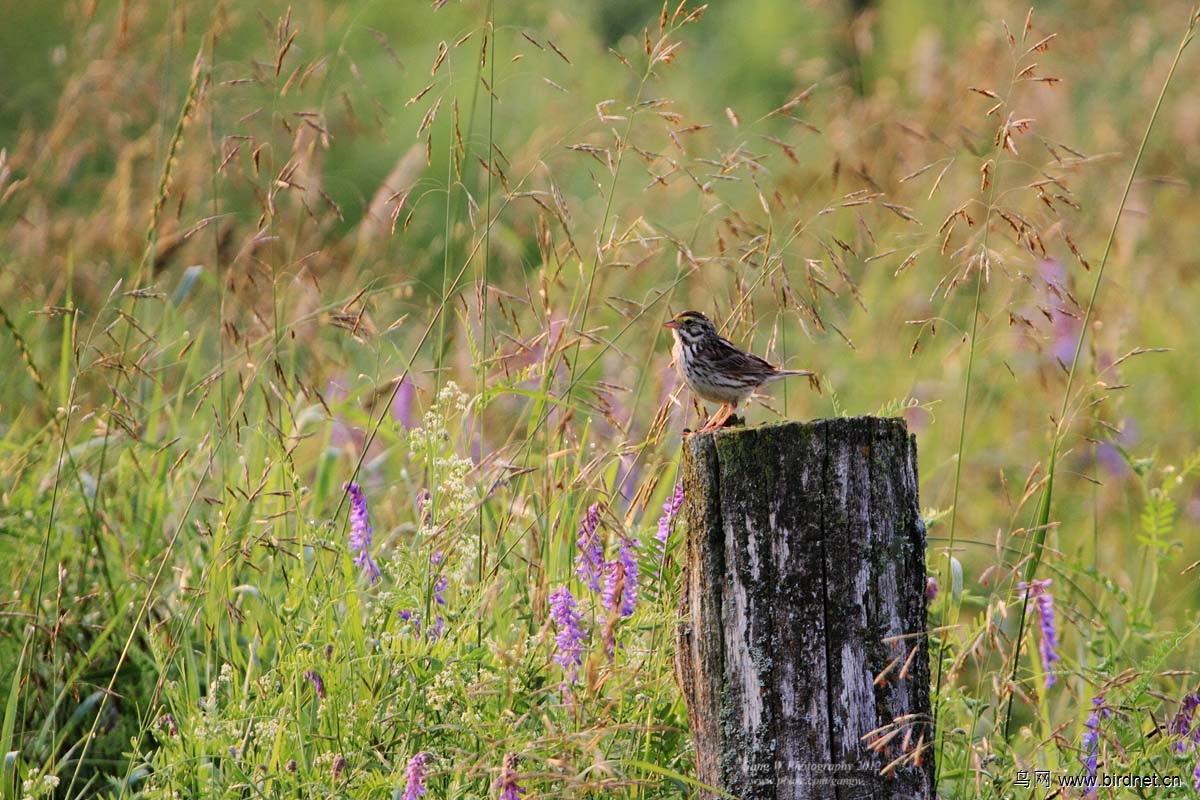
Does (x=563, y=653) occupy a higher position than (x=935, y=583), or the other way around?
(x=935, y=583)

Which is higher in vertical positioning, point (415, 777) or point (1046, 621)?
point (1046, 621)

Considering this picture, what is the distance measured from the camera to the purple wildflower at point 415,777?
9.48 ft

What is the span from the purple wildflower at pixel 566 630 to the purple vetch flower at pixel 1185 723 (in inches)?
57.3

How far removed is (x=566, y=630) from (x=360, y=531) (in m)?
0.67

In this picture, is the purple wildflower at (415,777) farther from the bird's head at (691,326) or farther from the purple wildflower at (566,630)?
the bird's head at (691,326)

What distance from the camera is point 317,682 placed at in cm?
337

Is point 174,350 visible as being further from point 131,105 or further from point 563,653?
point 563,653

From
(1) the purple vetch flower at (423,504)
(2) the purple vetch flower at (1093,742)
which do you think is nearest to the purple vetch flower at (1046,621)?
(2) the purple vetch flower at (1093,742)

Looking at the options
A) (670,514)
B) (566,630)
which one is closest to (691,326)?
(670,514)

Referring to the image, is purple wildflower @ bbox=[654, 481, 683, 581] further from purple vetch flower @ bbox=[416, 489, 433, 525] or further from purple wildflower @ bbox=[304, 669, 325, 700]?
purple wildflower @ bbox=[304, 669, 325, 700]

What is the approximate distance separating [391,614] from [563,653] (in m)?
0.50

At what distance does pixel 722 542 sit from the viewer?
9.65 ft

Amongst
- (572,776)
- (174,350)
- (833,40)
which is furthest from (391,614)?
(833,40)

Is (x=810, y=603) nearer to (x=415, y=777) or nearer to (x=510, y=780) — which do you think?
(x=510, y=780)
